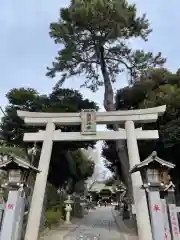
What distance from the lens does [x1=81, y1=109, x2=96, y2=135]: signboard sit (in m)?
10.7

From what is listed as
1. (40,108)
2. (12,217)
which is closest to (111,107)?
(40,108)

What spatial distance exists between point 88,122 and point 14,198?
198 inches

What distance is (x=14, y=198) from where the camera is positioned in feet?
22.7

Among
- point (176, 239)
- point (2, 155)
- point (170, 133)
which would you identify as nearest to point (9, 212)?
point (176, 239)

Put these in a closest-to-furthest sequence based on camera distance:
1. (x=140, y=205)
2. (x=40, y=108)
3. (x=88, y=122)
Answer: (x=140, y=205), (x=88, y=122), (x=40, y=108)

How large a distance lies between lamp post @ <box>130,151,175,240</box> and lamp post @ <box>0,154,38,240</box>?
3697 mm

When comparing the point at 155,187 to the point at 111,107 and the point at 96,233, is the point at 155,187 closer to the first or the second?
the point at 96,233

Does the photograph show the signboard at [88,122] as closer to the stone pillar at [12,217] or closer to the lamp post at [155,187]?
the lamp post at [155,187]

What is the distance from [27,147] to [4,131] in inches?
114

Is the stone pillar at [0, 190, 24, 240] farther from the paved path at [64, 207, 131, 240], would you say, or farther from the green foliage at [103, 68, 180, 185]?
the green foliage at [103, 68, 180, 185]

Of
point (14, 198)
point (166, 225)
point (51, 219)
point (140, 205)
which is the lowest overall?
point (166, 225)

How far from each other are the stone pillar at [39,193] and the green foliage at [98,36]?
6746mm

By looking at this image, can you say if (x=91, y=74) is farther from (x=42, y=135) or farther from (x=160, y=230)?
(x=160, y=230)

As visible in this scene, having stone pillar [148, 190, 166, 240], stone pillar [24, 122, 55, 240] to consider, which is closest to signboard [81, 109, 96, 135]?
stone pillar [24, 122, 55, 240]
